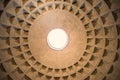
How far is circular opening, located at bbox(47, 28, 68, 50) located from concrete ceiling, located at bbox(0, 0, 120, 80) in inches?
12.7

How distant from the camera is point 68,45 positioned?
17656 mm

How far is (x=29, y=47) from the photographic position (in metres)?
17.5

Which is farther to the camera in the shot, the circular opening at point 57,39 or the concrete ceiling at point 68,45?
the circular opening at point 57,39

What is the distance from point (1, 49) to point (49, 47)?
9.26 feet

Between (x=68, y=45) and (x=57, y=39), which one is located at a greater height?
(x=57, y=39)

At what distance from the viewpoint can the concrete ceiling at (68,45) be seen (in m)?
16.4

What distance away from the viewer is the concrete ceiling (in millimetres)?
16384

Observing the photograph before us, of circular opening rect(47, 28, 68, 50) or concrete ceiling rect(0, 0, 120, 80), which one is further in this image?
circular opening rect(47, 28, 68, 50)

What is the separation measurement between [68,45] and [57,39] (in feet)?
4.98

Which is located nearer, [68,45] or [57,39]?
[68,45]

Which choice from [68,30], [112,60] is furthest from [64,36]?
[112,60]

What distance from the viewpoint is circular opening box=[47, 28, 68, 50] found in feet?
58.0

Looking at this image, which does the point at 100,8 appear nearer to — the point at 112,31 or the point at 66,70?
the point at 112,31

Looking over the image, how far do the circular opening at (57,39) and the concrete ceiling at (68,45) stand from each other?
1.06 feet
